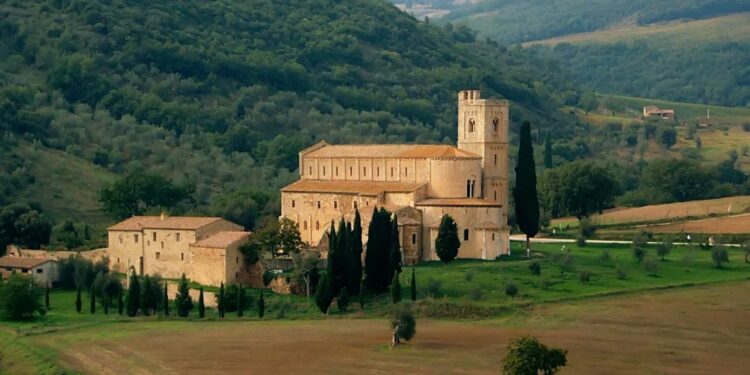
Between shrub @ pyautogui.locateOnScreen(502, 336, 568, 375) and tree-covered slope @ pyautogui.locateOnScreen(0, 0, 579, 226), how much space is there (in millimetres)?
41115

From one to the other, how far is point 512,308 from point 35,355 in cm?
1977

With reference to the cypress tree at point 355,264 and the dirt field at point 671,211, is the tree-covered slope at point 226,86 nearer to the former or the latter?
the dirt field at point 671,211

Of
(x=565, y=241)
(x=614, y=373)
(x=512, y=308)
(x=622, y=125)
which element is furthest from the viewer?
(x=622, y=125)

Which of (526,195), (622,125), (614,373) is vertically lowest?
(614,373)

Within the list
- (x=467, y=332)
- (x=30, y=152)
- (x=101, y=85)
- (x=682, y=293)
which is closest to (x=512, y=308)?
(x=467, y=332)

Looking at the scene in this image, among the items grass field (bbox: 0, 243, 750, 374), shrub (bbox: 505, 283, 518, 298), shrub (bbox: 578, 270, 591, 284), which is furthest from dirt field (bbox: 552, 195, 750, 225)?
shrub (bbox: 505, 283, 518, 298)

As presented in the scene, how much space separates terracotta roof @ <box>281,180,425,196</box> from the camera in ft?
242

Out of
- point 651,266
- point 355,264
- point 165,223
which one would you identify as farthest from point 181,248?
point 651,266

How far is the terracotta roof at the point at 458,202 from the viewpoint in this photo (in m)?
70.5

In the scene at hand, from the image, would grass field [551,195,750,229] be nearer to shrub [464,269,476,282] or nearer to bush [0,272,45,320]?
shrub [464,269,476,282]

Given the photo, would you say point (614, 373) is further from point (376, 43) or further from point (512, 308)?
point (376, 43)

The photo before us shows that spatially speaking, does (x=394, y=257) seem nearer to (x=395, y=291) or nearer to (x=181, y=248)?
(x=395, y=291)

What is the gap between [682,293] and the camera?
210 feet

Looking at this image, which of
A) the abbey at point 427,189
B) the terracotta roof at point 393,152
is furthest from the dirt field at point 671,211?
the terracotta roof at point 393,152
